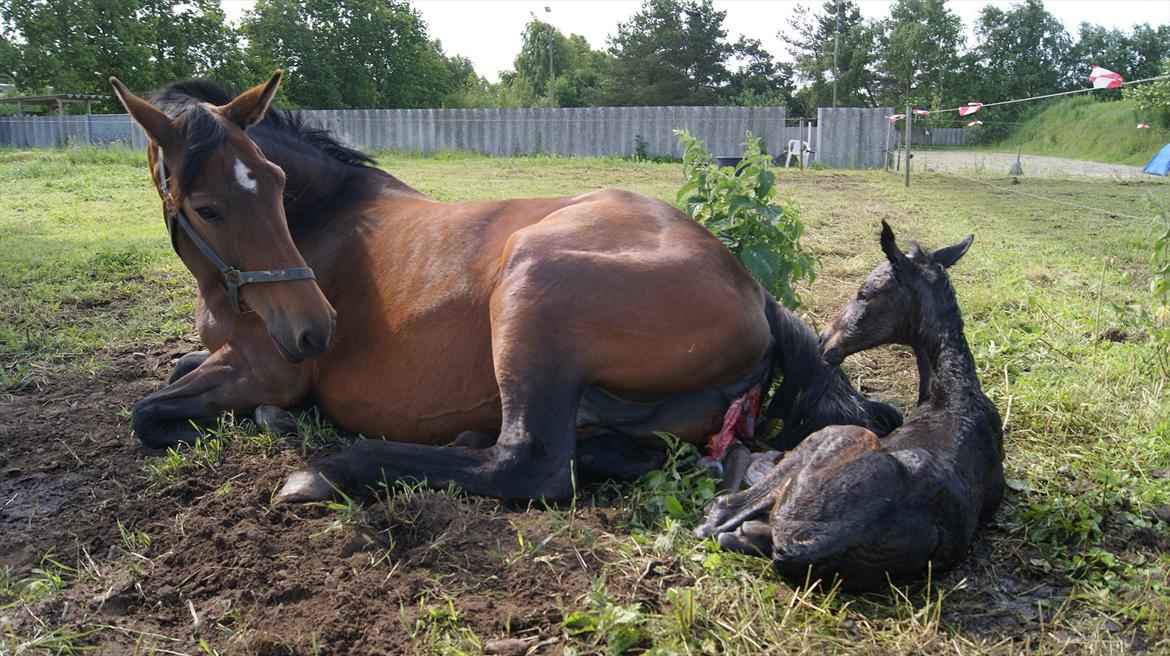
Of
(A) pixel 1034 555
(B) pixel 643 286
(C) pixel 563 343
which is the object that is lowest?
(A) pixel 1034 555

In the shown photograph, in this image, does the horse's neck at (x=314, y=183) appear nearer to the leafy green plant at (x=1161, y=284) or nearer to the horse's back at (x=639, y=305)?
the horse's back at (x=639, y=305)

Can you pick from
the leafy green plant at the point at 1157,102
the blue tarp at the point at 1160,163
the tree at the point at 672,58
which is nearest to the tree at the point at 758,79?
the tree at the point at 672,58

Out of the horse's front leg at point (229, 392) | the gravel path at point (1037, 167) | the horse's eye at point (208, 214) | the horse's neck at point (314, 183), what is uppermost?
the gravel path at point (1037, 167)

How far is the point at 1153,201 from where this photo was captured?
409 centimetres

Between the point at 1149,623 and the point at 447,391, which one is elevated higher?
the point at 447,391

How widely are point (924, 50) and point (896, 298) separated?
59429 millimetres

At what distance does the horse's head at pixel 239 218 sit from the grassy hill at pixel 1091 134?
27.3m

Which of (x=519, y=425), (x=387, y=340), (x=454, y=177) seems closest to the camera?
(x=519, y=425)

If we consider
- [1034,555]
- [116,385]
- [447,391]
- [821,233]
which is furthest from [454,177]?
→ [1034,555]

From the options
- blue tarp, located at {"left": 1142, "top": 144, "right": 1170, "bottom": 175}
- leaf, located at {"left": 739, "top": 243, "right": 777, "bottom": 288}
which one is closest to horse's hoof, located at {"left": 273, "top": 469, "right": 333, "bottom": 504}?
leaf, located at {"left": 739, "top": 243, "right": 777, "bottom": 288}

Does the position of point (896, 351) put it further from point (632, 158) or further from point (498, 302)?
point (632, 158)

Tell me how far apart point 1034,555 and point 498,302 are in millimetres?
2127

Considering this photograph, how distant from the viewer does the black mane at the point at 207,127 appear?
3400 mm

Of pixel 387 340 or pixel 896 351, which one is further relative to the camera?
pixel 896 351
